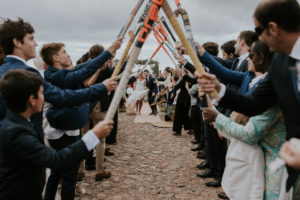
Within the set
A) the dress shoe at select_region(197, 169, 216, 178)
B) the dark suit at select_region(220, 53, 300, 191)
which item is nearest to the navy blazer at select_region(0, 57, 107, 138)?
the dark suit at select_region(220, 53, 300, 191)

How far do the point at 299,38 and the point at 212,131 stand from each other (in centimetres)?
327

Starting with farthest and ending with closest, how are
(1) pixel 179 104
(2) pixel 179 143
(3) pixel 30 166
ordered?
1. (1) pixel 179 104
2. (2) pixel 179 143
3. (3) pixel 30 166

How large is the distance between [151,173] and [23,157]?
12.3 feet

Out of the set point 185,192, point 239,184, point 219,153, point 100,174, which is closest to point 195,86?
point 219,153

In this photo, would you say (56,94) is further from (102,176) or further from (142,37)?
(102,176)

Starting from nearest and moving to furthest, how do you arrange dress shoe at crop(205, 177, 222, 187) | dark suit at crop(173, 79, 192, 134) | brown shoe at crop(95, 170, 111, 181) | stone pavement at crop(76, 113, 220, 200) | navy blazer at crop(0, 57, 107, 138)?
Answer: navy blazer at crop(0, 57, 107, 138), stone pavement at crop(76, 113, 220, 200), dress shoe at crop(205, 177, 222, 187), brown shoe at crop(95, 170, 111, 181), dark suit at crop(173, 79, 192, 134)

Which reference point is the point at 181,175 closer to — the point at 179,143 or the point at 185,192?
the point at 185,192

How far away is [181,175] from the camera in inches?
194

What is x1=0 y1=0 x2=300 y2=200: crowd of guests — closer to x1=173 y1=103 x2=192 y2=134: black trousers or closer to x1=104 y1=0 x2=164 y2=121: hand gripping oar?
x1=104 y1=0 x2=164 y2=121: hand gripping oar

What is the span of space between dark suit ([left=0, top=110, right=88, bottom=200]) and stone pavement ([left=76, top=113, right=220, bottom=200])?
7.74ft

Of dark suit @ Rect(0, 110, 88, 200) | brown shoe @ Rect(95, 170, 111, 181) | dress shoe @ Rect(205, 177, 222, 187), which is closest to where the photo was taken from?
dark suit @ Rect(0, 110, 88, 200)

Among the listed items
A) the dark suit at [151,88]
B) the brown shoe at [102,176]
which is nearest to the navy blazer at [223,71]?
the brown shoe at [102,176]

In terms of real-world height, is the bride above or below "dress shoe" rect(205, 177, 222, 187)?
above

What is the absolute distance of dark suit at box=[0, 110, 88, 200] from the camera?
1.66 m
